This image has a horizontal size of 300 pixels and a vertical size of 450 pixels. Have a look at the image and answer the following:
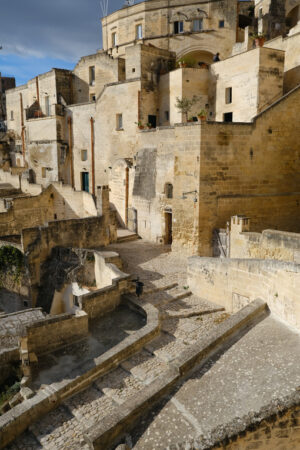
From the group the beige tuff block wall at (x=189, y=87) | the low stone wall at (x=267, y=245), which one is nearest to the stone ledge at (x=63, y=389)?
the low stone wall at (x=267, y=245)

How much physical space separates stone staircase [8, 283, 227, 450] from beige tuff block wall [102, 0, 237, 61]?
20.9 metres

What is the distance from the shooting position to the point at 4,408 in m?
8.09

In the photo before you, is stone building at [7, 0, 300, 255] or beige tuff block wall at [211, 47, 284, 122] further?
beige tuff block wall at [211, 47, 284, 122]

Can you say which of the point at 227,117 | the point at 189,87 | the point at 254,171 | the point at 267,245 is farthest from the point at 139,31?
the point at 267,245

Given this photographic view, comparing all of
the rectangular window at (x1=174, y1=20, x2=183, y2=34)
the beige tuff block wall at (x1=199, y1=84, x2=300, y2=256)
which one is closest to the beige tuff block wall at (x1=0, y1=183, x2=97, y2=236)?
the beige tuff block wall at (x1=199, y1=84, x2=300, y2=256)

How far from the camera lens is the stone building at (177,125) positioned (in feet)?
48.7

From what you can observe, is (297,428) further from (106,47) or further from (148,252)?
(106,47)

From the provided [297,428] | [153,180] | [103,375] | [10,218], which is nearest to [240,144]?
[153,180]

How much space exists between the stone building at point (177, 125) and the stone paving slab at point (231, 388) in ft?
25.8

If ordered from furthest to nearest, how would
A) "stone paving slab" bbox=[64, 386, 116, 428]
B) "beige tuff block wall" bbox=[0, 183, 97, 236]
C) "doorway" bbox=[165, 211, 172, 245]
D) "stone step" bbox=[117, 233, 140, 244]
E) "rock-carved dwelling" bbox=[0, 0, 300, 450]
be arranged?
"beige tuff block wall" bbox=[0, 183, 97, 236], "stone step" bbox=[117, 233, 140, 244], "doorway" bbox=[165, 211, 172, 245], "stone paving slab" bbox=[64, 386, 116, 428], "rock-carved dwelling" bbox=[0, 0, 300, 450]

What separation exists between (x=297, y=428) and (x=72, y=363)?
19.1 ft

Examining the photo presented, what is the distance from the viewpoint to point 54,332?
9.90m

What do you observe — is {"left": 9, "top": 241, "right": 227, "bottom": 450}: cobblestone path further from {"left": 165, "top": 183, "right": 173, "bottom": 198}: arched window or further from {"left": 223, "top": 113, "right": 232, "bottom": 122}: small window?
{"left": 223, "top": 113, "right": 232, "bottom": 122}: small window

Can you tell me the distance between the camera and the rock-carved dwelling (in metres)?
6.29
